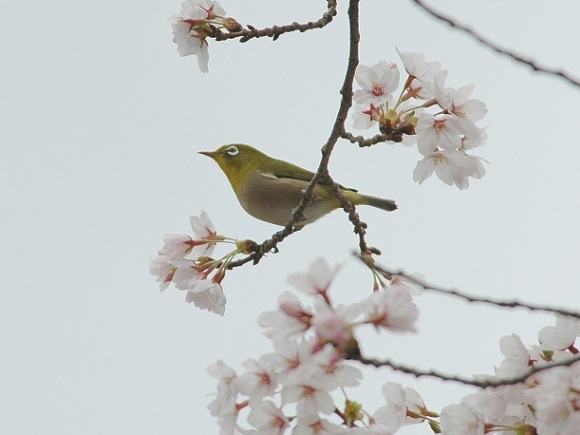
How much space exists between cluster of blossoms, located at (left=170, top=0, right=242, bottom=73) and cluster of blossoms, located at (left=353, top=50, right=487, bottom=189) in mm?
774

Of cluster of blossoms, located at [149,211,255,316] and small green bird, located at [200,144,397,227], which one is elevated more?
small green bird, located at [200,144,397,227]

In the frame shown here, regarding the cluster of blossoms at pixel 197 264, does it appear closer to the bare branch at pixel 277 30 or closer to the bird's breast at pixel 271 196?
the bare branch at pixel 277 30

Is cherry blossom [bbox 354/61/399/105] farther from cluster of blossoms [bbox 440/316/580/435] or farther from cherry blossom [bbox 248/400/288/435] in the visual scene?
cherry blossom [bbox 248/400/288/435]

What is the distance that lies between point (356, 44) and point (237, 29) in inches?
32.1

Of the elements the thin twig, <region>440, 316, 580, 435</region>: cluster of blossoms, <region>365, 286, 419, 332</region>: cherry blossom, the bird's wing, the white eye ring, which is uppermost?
the white eye ring

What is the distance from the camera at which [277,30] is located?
398 centimetres

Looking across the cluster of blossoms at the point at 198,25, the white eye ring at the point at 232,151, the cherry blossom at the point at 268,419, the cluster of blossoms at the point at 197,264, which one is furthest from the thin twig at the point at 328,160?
the white eye ring at the point at 232,151

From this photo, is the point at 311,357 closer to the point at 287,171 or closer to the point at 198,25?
the point at 198,25

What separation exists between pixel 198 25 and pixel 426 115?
50.2 inches

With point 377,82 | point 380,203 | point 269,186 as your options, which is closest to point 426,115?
point 377,82

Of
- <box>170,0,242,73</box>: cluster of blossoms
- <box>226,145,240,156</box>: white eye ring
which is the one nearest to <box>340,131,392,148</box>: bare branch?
<box>170,0,242,73</box>: cluster of blossoms

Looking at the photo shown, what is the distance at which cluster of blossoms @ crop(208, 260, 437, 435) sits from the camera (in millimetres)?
2119

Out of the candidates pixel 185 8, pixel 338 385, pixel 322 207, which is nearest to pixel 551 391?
pixel 338 385

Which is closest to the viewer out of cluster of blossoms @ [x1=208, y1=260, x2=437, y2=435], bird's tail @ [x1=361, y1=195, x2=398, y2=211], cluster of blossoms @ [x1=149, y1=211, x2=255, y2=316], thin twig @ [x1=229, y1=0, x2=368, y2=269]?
cluster of blossoms @ [x1=208, y1=260, x2=437, y2=435]
